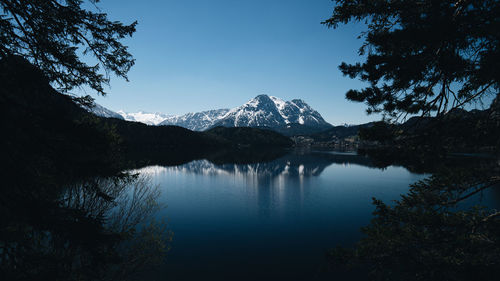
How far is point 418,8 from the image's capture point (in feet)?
23.7

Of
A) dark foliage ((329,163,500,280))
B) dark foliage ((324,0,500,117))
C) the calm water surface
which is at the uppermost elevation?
dark foliage ((324,0,500,117))

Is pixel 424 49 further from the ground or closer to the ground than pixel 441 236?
further from the ground

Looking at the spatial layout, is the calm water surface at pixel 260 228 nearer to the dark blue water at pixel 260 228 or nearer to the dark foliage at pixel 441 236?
the dark blue water at pixel 260 228

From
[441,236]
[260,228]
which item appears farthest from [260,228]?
[441,236]

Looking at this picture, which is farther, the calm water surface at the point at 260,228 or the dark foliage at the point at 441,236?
the calm water surface at the point at 260,228

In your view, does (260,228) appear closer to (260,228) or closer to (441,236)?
(260,228)

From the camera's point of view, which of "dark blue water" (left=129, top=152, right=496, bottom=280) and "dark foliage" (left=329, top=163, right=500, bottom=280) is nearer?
"dark foliage" (left=329, top=163, right=500, bottom=280)

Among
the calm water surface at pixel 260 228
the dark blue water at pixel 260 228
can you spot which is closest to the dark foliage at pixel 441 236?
the calm water surface at pixel 260 228

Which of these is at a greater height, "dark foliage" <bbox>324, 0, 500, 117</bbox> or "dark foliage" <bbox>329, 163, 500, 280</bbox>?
"dark foliage" <bbox>324, 0, 500, 117</bbox>

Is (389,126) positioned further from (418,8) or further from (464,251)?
(464,251)

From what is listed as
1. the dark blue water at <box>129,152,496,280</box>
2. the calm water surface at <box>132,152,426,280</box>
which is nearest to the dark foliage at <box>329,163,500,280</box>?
the calm water surface at <box>132,152,426,280</box>

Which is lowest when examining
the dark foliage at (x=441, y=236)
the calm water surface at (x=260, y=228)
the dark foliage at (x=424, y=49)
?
the calm water surface at (x=260, y=228)

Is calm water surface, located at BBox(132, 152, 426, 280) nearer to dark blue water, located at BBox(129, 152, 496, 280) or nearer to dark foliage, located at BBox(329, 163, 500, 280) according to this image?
dark blue water, located at BBox(129, 152, 496, 280)

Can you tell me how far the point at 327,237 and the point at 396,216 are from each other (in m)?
23.3
